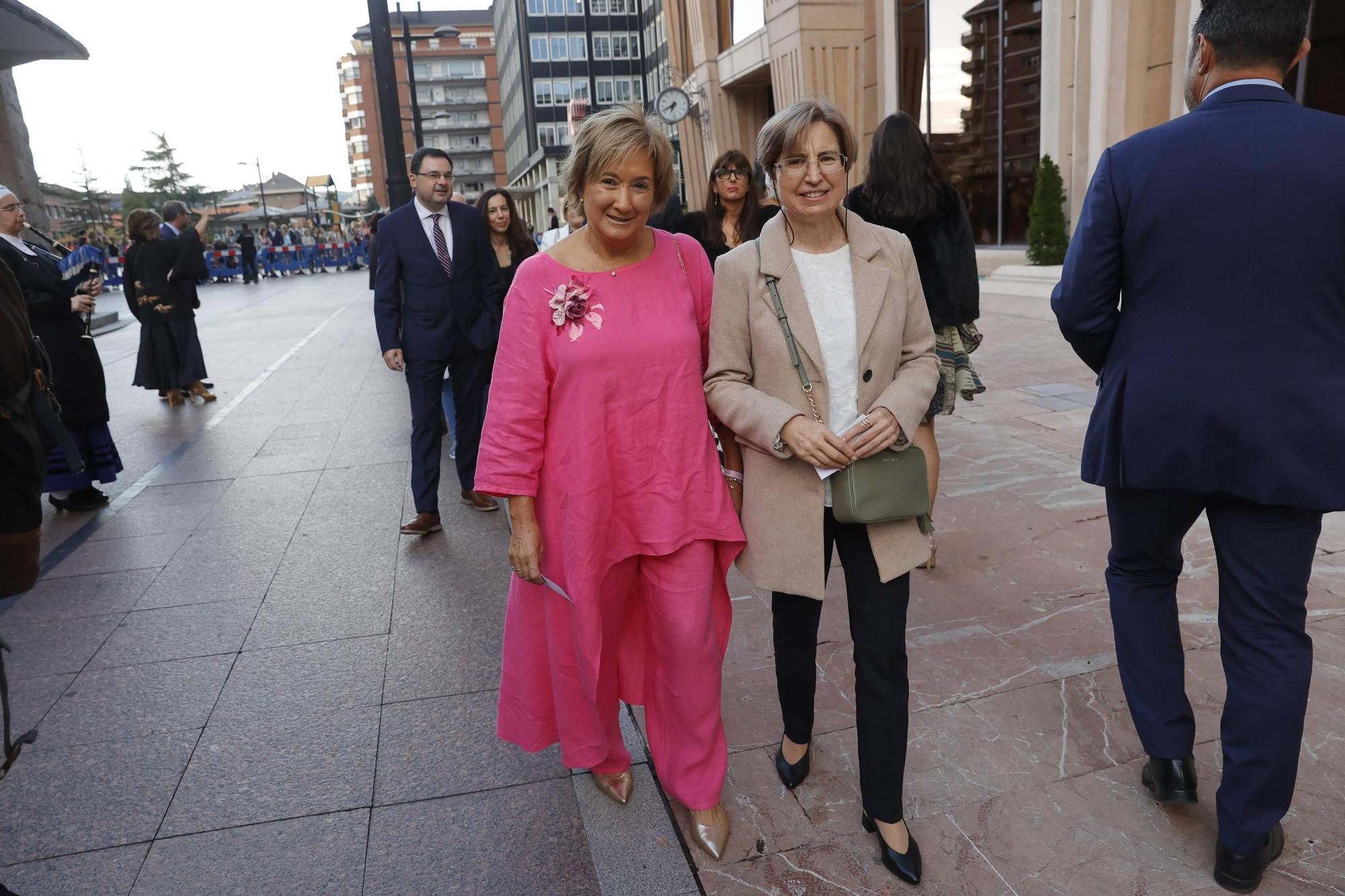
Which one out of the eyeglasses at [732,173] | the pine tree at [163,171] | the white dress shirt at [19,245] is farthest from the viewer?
the pine tree at [163,171]

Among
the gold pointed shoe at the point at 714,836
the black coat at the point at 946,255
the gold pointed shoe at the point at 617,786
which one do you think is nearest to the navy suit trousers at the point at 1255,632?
the gold pointed shoe at the point at 714,836

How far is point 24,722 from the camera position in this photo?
3.45m

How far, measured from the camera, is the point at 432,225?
5398mm

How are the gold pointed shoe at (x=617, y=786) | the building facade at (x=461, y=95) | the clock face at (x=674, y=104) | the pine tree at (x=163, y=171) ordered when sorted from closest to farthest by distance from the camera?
1. the gold pointed shoe at (x=617, y=786)
2. the clock face at (x=674, y=104)
3. the pine tree at (x=163, y=171)
4. the building facade at (x=461, y=95)

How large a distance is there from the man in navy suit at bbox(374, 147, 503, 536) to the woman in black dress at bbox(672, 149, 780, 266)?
139 cm

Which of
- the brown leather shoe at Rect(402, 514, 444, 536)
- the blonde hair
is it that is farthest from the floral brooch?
the brown leather shoe at Rect(402, 514, 444, 536)

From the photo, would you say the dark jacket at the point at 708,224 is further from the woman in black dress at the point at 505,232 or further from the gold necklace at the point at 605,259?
the gold necklace at the point at 605,259

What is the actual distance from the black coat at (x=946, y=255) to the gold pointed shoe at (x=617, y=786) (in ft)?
7.38

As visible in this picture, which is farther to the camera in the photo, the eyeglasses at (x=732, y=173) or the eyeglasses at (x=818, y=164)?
the eyeglasses at (x=732, y=173)

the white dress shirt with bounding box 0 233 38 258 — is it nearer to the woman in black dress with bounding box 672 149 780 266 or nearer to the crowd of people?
the crowd of people

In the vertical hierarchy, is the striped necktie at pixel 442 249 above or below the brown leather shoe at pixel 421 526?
above

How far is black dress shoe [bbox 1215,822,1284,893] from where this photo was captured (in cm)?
225

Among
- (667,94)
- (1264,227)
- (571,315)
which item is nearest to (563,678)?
(571,315)

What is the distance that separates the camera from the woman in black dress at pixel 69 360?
224 inches
